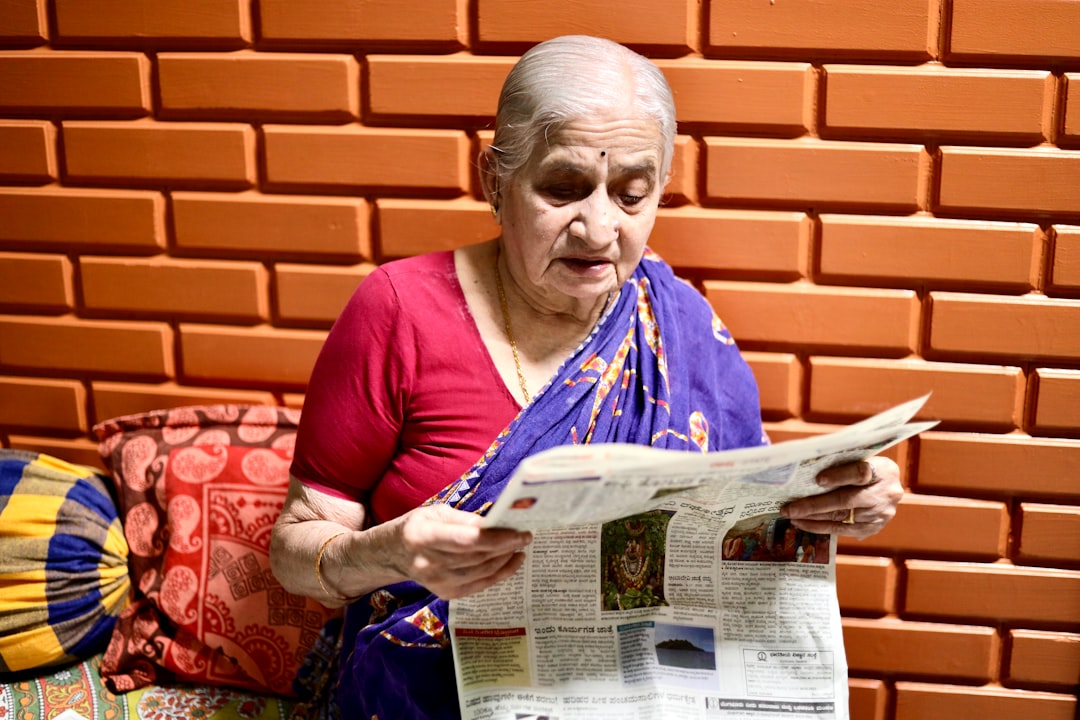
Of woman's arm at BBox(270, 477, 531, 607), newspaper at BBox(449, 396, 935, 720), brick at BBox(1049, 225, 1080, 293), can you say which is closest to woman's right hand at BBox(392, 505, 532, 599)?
woman's arm at BBox(270, 477, 531, 607)

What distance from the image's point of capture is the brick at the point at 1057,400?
1578mm

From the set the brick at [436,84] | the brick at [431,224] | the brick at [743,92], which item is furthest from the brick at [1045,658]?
the brick at [436,84]

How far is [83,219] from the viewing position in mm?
1777

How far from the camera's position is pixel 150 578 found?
65.3 inches

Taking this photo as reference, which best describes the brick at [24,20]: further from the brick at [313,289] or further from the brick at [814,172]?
the brick at [814,172]

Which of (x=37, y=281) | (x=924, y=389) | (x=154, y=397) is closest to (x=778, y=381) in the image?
(x=924, y=389)

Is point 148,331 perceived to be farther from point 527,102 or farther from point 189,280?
point 527,102

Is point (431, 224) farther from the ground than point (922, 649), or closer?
farther from the ground

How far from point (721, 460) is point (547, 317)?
1.88 feet

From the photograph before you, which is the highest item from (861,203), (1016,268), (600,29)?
(600,29)

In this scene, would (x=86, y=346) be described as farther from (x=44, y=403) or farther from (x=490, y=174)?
(x=490, y=174)

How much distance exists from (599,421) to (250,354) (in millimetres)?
772

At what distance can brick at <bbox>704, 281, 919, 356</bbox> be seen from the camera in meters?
1.60

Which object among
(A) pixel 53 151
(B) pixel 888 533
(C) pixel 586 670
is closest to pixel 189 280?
(A) pixel 53 151
